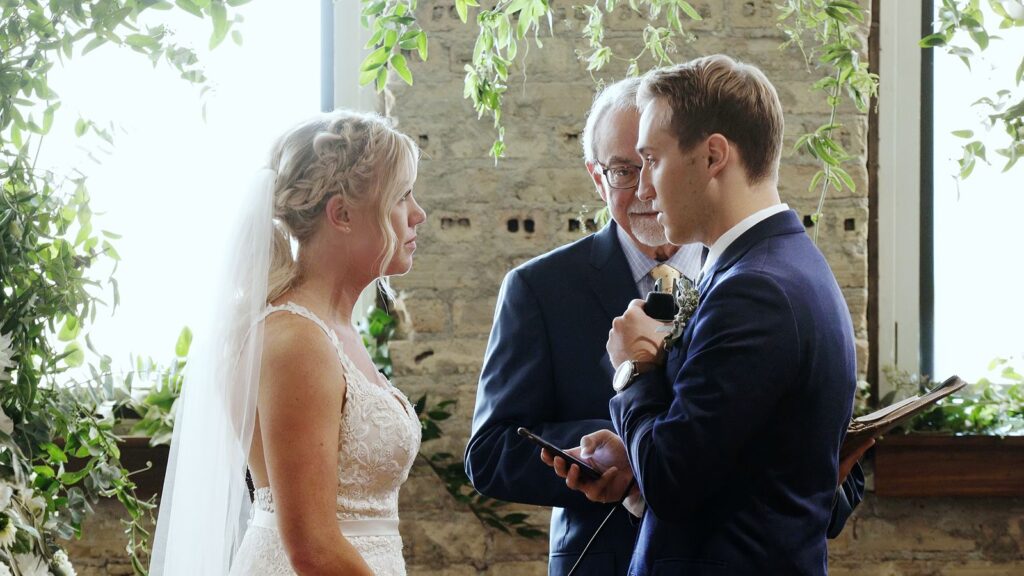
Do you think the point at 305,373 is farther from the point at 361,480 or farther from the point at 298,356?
the point at 361,480

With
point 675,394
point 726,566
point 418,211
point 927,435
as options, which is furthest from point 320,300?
point 927,435

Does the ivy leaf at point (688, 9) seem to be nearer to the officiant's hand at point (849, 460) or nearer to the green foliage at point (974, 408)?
the officiant's hand at point (849, 460)

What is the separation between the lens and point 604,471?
1.77 m

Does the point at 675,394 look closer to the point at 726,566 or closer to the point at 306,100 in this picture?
the point at 726,566

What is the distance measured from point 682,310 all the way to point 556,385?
551mm

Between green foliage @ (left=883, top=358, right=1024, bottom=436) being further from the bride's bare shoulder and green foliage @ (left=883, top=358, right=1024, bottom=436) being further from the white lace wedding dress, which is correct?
the bride's bare shoulder

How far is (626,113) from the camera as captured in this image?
7.07 ft

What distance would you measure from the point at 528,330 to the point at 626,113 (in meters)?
0.47

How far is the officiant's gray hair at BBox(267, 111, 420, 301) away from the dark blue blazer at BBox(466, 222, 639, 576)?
34 centimetres

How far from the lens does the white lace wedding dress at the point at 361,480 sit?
187 centimetres

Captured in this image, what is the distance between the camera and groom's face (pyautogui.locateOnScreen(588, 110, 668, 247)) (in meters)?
2.14

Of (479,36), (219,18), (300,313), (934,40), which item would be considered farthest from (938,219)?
(219,18)

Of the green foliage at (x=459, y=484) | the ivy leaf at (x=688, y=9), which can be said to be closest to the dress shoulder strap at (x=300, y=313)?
the ivy leaf at (x=688, y=9)

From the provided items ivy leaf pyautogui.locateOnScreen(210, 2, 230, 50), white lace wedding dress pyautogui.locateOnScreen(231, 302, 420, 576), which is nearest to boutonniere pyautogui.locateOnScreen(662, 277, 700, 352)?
white lace wedding dress pyautogui.locateOnScreen(231, 302, 420, 576)
